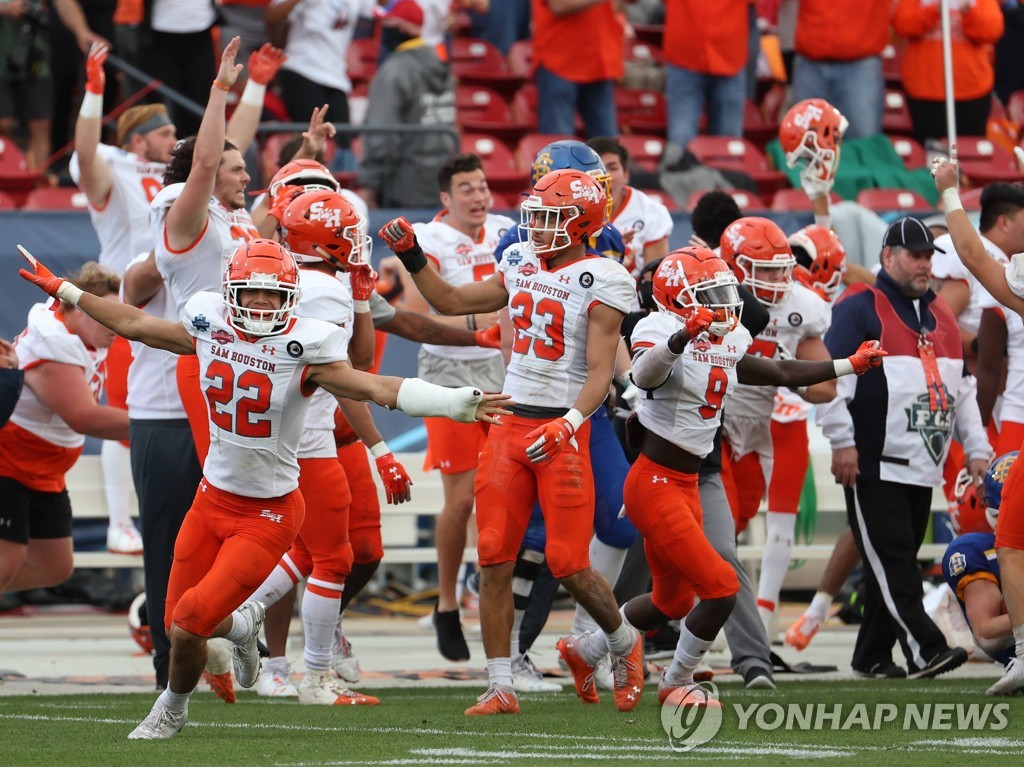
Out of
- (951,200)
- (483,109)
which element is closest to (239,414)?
(951,200)

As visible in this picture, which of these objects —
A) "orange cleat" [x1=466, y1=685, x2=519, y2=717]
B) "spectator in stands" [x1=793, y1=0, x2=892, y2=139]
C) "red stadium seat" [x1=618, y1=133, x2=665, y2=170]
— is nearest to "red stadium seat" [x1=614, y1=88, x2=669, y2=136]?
"red stadium seat" [x1=618, y1=133, x2=665, y2=170]

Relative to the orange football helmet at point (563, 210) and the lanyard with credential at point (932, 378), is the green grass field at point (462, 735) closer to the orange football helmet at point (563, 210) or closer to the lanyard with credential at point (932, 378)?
the lanyard with credential at point (932, 378)

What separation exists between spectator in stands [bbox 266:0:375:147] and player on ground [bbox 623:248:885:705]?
5.66 metres

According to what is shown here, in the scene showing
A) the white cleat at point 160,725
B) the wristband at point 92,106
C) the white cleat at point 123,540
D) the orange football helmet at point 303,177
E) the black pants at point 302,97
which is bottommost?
the white cleat at point 123,540

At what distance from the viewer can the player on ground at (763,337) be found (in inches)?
279

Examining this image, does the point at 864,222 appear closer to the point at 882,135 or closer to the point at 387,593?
the point at 882,135

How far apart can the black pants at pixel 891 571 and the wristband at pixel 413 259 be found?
236 cm

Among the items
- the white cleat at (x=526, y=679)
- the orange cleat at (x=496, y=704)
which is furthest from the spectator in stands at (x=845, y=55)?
the orange cleat at (x=496, y=704)

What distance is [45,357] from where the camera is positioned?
7.20 meters

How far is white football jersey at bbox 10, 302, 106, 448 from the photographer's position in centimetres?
721

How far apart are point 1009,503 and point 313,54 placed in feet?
21.9

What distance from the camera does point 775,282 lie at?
7.11 meters

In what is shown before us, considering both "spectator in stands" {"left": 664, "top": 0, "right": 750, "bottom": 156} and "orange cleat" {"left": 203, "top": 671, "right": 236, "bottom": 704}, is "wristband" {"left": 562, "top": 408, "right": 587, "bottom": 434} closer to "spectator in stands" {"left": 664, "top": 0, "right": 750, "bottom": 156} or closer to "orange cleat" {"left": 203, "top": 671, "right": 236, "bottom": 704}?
"orange cleat" {"left": 203, "top": 671, "right": 236, "bottom": 704}

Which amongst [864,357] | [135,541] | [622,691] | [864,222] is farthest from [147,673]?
[864,222]
